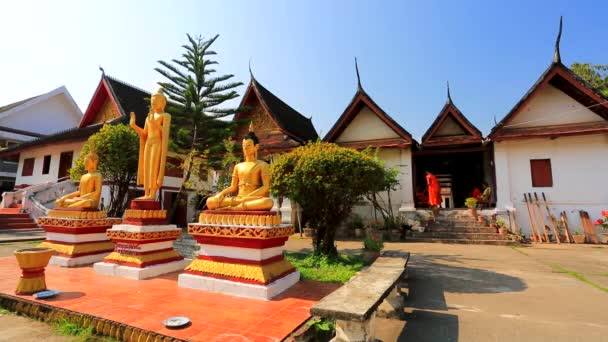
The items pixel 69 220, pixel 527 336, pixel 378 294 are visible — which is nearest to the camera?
pixel 378 294

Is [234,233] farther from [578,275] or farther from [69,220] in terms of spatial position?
[578,275]

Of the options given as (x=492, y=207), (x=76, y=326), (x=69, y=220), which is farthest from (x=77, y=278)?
(x=492, y=207)

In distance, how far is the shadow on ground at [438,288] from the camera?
3.10m

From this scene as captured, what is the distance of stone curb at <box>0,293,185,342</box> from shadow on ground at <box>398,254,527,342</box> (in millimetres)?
2324

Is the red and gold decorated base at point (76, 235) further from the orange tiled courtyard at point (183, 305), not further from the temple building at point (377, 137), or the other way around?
the temple building at point (377, 137)

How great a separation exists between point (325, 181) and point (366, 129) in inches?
335

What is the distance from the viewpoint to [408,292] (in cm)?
447

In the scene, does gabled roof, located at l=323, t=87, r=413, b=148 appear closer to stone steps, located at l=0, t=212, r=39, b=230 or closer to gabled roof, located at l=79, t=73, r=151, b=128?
gabled roof, located at l=79, t=73, r=151, b=128

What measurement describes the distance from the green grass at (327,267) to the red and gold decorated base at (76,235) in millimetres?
3807

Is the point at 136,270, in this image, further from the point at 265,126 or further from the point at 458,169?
the point at 458,169

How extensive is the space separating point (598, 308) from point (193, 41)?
36.6ft

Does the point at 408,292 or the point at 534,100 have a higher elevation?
the point at 534,100

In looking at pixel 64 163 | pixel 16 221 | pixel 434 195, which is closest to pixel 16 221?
pixel 16 221

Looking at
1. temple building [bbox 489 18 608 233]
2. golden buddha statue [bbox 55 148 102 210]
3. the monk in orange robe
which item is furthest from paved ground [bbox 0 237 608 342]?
the monk in orange robe
